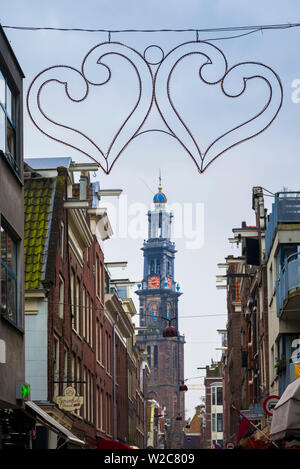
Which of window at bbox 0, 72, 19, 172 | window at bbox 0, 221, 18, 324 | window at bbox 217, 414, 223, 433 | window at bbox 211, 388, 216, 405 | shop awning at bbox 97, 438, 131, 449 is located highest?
window at bbox 0, 72, 19, 172

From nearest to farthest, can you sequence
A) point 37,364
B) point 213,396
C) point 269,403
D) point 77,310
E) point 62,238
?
point 269,403 → point 37,364 → point 62,238 → point 77,310 → point 213,396

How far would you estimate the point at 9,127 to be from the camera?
1864 cm

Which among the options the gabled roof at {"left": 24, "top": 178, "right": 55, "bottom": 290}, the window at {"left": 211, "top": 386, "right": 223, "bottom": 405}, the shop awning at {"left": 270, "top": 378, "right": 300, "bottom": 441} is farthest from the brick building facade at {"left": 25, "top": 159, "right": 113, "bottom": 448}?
the window at {"left": 211, "top": 386, "right": 223, "bottom": 405}

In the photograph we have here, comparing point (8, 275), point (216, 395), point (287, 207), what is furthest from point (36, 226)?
point (216, 395)

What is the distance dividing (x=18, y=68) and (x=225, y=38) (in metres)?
10.5

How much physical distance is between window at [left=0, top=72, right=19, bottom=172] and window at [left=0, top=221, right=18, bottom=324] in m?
1.56

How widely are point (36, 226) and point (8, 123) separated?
43.5ft

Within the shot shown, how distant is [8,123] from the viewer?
18.5 meters

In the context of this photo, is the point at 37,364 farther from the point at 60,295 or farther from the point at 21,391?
the point at 21,391

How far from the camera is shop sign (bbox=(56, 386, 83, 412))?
28.4 metres

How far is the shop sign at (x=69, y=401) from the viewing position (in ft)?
93.2

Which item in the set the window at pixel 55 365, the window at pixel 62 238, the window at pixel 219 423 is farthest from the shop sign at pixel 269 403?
the window at pixel 219 423

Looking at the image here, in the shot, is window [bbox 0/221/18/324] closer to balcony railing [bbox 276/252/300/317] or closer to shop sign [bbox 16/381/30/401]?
shop sign [bbox 16/381/30/401]

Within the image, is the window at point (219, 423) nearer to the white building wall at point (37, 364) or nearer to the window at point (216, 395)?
the window at point (216, 395)
